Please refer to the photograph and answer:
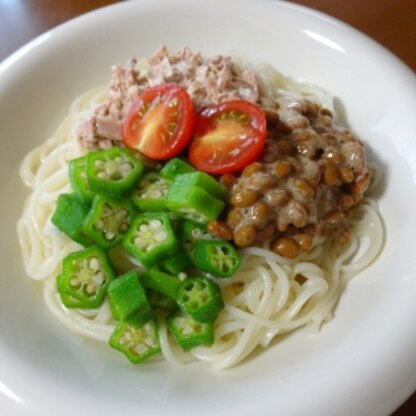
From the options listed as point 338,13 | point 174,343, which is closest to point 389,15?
point 338,13

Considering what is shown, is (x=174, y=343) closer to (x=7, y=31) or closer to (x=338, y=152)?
(x=338, y=152)

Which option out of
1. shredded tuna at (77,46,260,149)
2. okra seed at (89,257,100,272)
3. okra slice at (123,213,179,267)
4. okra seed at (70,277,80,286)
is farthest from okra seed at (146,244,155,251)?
shredded tuna at (77,46,260,149)

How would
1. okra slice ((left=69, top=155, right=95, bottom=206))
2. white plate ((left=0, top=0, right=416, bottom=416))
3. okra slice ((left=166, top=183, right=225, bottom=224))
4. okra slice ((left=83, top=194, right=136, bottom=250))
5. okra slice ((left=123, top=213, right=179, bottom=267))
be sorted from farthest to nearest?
okra slice ((left=69, top=155, right=95, bottom=206))
okra slice ((left=83, top=194, right=136, bottom=250))
okra slice ((left=123, top=213, right=179, bottom=267))
okra slice ((left=166, top=183, right=225, bottom=224))
white plate ((left=0, top=0, right=416, bottom=416))

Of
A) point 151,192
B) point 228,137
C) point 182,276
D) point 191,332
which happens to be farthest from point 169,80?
point 191,332

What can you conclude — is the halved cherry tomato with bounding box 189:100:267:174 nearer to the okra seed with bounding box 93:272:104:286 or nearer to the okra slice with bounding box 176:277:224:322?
the okra slice with bounding box 176:277:224:322

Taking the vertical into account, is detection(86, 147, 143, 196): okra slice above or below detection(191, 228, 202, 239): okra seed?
above
